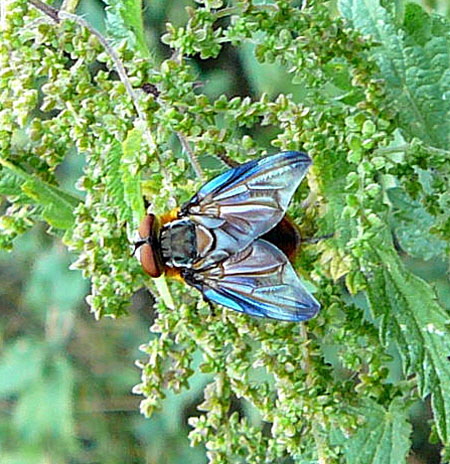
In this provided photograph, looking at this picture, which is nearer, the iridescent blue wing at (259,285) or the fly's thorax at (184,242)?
the iridescent blue wing at (259,285)

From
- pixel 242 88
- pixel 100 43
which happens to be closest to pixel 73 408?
pixel 242 88

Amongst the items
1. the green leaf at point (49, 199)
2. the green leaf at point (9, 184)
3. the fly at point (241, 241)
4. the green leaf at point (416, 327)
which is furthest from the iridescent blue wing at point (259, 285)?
the green leaf at point (9, 184)

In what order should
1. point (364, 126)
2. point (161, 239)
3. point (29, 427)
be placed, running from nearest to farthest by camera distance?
point (364, 126) → point (161, 239) → point (29, 427)

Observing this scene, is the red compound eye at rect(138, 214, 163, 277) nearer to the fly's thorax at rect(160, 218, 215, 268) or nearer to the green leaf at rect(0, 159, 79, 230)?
the fly's thorax at rect(160, 218, 215, 268)

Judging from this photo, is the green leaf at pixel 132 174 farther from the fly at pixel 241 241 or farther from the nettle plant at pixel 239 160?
the fly at pixel 241 241

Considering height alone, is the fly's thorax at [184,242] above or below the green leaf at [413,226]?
above

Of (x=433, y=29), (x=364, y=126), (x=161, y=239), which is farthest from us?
(x=433, y=29)

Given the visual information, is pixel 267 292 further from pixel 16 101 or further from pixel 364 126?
pixel 16 101
